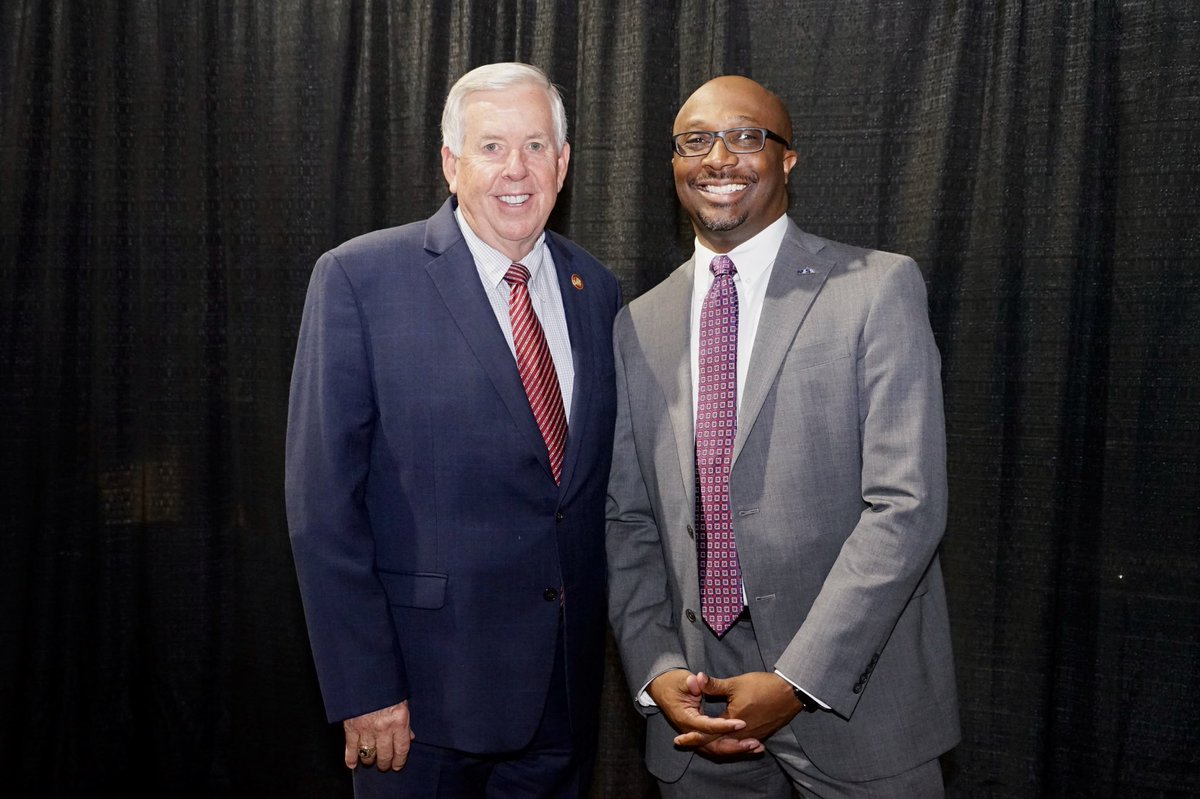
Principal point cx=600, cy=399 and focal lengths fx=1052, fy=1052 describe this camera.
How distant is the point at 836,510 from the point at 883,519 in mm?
99

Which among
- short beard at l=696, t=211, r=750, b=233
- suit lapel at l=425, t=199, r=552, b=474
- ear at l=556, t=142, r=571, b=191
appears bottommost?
suit lapel at l=425, t=199, r=552, b=474

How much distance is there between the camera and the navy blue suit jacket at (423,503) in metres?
1.69

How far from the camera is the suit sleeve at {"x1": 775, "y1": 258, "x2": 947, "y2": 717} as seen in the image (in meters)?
1.64

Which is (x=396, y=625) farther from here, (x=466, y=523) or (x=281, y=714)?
(x=281, y=714)

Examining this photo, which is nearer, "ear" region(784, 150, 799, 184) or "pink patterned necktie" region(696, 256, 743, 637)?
"pink patterned necktie" region(696, 256, 743, 637)

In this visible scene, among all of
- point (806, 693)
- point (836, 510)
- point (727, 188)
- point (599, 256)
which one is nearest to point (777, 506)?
point (836, 510)

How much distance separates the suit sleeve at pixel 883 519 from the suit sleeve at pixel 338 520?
66 centimetres

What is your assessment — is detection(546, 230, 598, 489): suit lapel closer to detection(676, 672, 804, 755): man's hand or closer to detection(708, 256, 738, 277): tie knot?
detection(708, 256, 738, 277): tie knot

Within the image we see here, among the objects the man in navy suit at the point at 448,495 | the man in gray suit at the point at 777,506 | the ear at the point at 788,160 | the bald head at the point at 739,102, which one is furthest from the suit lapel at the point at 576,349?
the ear at the point at 788,160

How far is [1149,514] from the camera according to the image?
2.45 m

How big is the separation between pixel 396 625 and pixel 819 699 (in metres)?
0.70

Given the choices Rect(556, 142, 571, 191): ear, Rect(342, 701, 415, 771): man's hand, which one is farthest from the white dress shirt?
Rect(342, 701, 415, 771): man's hand

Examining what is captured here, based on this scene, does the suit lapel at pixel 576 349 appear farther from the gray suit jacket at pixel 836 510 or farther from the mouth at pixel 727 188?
the mouth at pixel 727 188

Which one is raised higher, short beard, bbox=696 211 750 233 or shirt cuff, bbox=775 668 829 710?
short beard, bbox=696 211 750 233
